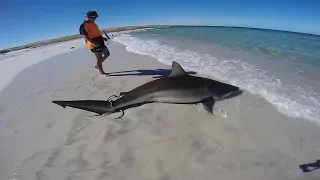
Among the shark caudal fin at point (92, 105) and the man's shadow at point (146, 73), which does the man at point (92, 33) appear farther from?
the shark caudal fin at point (92, 105)

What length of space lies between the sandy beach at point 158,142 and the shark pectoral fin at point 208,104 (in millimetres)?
139

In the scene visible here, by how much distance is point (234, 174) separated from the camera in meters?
4.00

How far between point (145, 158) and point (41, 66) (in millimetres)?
10189

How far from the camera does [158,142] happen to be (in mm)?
4949

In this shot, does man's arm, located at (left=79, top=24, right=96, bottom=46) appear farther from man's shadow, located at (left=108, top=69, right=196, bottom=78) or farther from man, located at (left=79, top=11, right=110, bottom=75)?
man's shadow, located at (left=108, top=69, right=196, bottom=78)

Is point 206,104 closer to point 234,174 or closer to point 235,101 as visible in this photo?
point 235,101

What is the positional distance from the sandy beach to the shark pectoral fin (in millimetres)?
139

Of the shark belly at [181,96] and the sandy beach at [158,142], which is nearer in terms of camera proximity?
the sandy beach at [158,142]

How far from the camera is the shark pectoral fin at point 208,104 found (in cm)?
617

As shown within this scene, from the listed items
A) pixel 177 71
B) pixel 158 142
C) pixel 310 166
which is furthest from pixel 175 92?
pixel 310 166

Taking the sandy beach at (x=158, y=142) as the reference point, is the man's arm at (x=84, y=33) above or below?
above

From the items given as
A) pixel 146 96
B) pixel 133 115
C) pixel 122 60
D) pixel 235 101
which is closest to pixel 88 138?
pixel 133 115

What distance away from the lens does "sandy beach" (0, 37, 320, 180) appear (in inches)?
163

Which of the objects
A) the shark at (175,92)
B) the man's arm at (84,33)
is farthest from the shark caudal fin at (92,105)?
the man's arm at (84,33)
